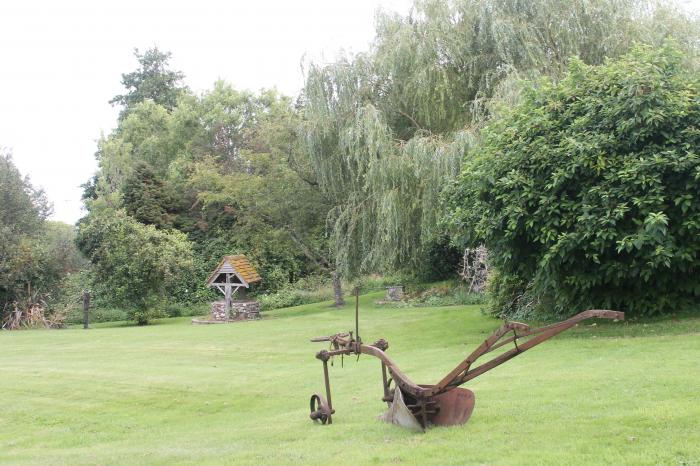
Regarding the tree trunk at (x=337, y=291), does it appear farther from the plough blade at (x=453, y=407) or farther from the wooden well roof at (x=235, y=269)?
the plough blade at (x=453, y=407)

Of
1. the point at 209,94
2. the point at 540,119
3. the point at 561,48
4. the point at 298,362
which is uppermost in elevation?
the point at 209,94

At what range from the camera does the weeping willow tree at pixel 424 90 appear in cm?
1722

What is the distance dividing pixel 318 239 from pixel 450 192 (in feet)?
51.3

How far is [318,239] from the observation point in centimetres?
3000

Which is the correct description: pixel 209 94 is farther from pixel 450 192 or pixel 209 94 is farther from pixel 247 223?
pixel 450 192

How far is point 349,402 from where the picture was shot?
Result: 8.78m

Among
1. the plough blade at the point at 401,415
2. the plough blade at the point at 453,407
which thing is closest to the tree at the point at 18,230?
the plough blade at the point at 401,415

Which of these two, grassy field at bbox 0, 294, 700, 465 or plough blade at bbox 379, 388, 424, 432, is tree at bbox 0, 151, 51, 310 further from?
plough blade at bbox 379, 388, 424, 432

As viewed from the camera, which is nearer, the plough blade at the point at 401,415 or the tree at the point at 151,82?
the plough blade at the point at 401,415

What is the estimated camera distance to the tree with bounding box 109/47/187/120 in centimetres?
5844

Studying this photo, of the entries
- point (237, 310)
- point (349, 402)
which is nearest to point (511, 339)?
point (349, 402)

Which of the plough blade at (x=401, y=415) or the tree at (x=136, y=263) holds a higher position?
the tree at (x=136, y=263)

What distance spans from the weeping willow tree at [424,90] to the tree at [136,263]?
31.3 ft

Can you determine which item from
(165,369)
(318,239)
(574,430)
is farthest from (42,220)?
(574,430)
